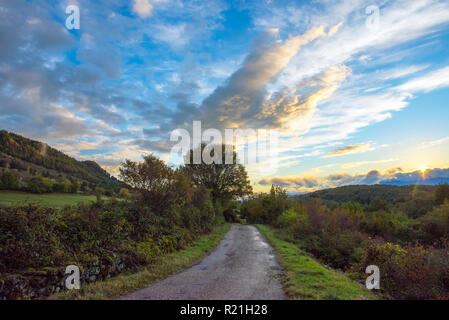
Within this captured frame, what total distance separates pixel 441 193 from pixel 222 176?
34840 mm

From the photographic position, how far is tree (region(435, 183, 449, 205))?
118ft

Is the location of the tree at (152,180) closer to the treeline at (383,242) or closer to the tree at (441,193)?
the treeline at (383,242)

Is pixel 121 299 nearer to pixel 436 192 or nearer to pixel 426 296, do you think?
pixel 426 296

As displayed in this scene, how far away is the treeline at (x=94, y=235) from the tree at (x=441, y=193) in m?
40.7

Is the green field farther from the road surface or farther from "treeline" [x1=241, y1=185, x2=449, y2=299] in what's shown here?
"treeline" [x1=241, y1=185, x2=449, y2=299]

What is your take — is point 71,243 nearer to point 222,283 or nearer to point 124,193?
point 222,283

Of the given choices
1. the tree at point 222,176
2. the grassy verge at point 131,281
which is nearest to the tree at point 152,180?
the grassy verge at point 131,281

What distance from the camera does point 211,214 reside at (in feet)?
89.5

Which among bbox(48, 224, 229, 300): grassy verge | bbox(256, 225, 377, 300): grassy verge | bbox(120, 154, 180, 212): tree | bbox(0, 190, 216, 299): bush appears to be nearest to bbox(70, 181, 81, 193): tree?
bbox(120, 154, 180, 212): tree

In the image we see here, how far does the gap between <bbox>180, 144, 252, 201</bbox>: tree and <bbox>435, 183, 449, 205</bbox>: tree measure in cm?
2986

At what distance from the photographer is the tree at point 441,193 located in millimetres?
36119

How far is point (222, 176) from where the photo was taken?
41688mm

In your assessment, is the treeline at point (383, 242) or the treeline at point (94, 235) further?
the treeline at point (383, 242)
